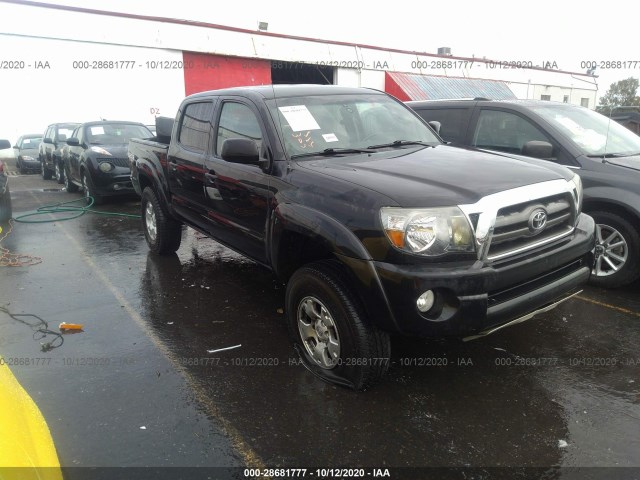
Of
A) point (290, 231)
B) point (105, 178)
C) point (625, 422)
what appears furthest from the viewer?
point (105, 178)

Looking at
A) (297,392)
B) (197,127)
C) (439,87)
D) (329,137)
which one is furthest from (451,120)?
(439,87)

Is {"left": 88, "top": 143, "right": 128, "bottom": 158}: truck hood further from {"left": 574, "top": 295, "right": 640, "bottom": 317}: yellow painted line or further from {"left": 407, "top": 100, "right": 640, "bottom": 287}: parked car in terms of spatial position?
{"left": 574, "top": 295, "right": 640, "bottom": 317}: yellow painted line

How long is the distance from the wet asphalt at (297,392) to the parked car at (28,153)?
47.8 feet

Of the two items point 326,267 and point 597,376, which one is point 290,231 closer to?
point 326,267

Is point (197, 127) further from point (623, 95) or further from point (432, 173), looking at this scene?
point (623, 95)

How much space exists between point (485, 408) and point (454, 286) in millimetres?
911

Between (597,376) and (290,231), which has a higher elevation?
(290,231)

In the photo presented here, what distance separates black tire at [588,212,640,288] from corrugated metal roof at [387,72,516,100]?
21.8 metres

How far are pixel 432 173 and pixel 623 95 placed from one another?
1143 centimetres

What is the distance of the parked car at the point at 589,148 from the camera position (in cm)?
453

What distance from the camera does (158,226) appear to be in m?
5.98

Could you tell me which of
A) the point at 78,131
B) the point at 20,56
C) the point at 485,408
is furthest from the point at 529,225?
the point at 20,56

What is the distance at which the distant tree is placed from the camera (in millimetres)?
6008

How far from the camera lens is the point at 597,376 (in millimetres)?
3324
